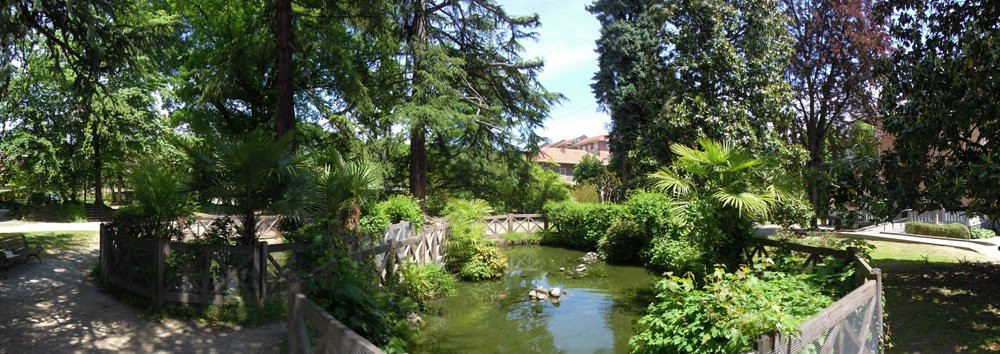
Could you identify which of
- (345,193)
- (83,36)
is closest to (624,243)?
(345,193)

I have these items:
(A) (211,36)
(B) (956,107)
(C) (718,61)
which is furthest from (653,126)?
(A) (211,36)

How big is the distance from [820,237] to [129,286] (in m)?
15.8

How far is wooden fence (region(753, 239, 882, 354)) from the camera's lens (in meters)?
3.61

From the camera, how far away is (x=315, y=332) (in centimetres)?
443

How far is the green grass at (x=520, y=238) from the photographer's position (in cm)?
2478

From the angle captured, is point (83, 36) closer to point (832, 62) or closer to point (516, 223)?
point (516, 223)

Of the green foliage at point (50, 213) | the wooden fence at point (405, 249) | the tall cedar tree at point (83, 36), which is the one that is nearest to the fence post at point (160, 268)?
A: the wooden fence at point (405, 249)

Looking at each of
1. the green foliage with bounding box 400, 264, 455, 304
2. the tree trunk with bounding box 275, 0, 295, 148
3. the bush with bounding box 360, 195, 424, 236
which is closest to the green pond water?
the green foliage with bounding box 400, 264, 455, 304

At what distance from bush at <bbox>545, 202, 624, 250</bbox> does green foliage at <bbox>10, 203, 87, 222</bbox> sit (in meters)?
23.0

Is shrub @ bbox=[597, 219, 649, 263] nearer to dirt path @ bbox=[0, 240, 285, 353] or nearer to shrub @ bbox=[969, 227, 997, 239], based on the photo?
shrub @ bbox=[969, 227, 997, 239]

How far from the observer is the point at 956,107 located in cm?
916

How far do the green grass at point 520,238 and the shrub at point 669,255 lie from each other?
798cm

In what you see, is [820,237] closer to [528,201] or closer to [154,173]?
[154,173]

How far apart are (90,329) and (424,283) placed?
6.06m
